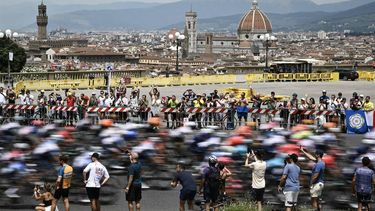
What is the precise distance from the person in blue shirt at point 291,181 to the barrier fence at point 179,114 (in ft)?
31.4

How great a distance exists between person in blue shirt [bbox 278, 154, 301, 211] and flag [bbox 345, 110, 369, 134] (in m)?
10.2

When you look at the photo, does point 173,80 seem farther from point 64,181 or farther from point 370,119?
point 64,181

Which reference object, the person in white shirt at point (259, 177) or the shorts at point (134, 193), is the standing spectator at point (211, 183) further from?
the shorts at point (134, 193)

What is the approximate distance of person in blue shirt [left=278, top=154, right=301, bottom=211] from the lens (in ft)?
41.7

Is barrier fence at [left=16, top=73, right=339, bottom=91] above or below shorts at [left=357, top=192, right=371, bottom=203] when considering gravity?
above

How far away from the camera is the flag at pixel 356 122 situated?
22484mm

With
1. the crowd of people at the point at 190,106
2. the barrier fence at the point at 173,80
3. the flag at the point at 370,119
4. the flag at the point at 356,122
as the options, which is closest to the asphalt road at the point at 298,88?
the barrier fence at the point at 173,80

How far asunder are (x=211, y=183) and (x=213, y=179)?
8 centimetres

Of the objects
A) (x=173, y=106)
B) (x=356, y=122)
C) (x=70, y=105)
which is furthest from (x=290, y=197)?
(x=70, y=105)

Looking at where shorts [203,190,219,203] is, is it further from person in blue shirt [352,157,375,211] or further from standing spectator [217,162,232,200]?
person in blue shirt [352,157,375,211]

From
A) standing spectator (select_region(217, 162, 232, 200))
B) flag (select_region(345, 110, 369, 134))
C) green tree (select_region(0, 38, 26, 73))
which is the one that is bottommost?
standing spectator (select_region(217, 162, 232, 200))

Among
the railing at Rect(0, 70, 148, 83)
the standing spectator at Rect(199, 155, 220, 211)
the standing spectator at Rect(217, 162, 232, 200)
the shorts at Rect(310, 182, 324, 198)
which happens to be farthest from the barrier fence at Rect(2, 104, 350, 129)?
the railing at Rect(0, 70, 148, 83)

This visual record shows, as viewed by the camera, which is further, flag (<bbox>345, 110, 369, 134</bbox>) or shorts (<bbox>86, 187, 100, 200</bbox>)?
flag (<bbox>345, 110, 369, 134</bbox>)

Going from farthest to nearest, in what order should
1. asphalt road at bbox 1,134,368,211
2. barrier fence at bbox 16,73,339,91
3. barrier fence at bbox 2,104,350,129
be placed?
barrier fence at bbox 16,73,339,91, barrier fence at bbox 2,104,350,129, asphalt road at bbox 1,134,368,211
